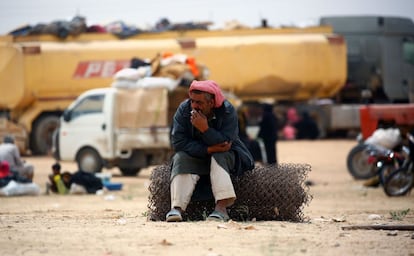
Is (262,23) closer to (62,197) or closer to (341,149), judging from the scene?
A: (341,149)

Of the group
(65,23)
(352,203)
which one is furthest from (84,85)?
(352,203)

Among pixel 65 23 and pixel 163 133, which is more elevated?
pixel 65 23

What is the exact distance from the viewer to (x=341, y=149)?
32000 millimetres

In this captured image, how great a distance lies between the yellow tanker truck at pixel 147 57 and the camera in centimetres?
3133

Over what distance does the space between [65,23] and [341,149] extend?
902cm

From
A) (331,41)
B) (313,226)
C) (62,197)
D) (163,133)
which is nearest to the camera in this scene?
(313,226)

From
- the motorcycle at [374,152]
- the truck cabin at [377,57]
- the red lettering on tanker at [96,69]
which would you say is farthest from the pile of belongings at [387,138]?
the truck cabin at [377,57]

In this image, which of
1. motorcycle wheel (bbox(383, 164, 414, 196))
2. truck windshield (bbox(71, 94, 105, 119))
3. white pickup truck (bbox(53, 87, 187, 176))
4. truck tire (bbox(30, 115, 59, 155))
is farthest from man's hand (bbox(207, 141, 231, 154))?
truck tire (bbox(30, 115, 59, 155))

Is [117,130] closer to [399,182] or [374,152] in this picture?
[374,152]

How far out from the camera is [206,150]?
947 centimetres

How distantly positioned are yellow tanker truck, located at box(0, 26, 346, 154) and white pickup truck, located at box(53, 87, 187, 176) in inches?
312

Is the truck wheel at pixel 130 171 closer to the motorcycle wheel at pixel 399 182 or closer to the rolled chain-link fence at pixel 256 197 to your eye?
the motorcycle wheel at pixel 399 182

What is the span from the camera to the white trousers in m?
9.37

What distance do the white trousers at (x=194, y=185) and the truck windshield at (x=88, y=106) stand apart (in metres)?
13.5
